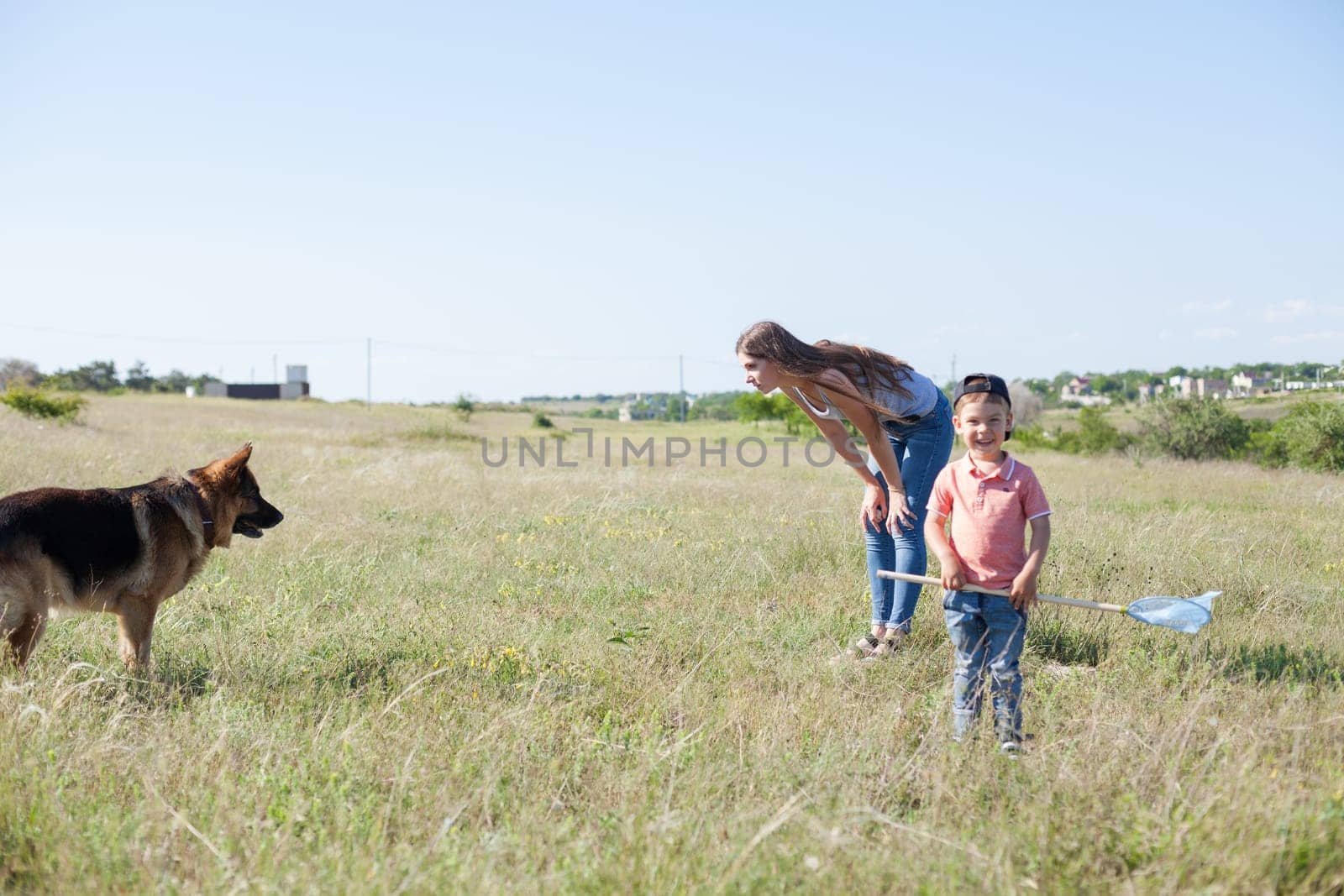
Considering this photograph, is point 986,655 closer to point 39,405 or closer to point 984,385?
point 984,385

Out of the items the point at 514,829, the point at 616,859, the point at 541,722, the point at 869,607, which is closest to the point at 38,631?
the point at 541,722

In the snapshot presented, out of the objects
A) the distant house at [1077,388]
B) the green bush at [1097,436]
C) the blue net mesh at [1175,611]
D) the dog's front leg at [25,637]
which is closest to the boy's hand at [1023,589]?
the blue net mesh at [1175,611]

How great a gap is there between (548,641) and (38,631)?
7.80 feet

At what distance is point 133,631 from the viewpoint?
4.14 meters

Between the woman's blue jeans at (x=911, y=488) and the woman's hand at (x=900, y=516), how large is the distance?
35 mm

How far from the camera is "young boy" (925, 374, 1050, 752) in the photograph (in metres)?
3.27

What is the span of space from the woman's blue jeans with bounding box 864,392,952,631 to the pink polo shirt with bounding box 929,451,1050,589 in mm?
956

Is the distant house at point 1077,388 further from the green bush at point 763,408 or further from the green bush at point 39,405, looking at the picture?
the green bush at point 39,405

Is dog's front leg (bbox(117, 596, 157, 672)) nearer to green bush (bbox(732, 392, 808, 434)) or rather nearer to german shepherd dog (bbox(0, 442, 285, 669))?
german shepherd dog (bbox(0, 442, 285, 669))

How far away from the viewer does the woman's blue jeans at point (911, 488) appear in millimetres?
4402

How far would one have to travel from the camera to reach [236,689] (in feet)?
12.7

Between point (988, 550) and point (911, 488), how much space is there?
47.2 inches

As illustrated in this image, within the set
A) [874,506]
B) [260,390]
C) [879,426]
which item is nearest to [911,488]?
[874,506]

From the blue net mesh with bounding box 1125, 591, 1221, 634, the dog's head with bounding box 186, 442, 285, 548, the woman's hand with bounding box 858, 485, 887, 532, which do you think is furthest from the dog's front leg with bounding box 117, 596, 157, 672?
the blue net mesh with bounding box 1125, 591, 1221, 634
